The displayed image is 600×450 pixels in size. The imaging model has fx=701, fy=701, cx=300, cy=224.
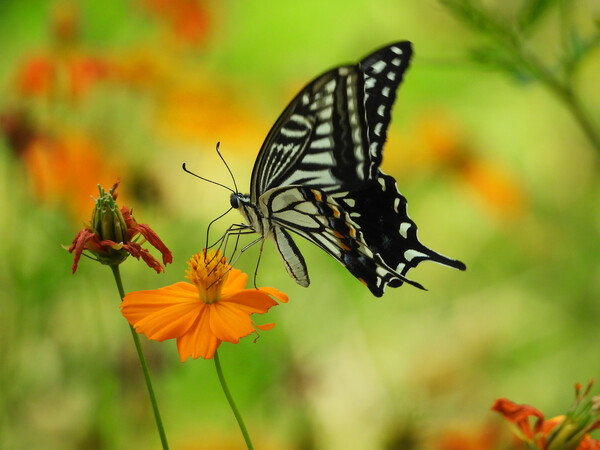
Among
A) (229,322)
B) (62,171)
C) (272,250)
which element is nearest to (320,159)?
(229,322)

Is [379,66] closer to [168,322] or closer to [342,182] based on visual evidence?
[342,182]

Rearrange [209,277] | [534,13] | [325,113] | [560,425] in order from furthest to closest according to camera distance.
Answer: [534,13], [325,113], [209,277], [560,425]

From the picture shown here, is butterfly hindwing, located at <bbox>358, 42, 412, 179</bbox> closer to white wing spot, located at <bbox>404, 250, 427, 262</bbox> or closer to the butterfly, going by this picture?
the butterfly

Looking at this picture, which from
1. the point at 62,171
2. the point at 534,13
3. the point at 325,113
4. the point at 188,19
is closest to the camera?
the point at 325,113

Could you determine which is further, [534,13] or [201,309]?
[534,13]

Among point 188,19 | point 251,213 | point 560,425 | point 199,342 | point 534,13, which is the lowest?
point 560,425

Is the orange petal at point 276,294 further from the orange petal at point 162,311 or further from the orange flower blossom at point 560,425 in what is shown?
the orange flower blossom at point 560,425

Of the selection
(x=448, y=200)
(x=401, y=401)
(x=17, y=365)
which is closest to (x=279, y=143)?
(x=17, y=365)
